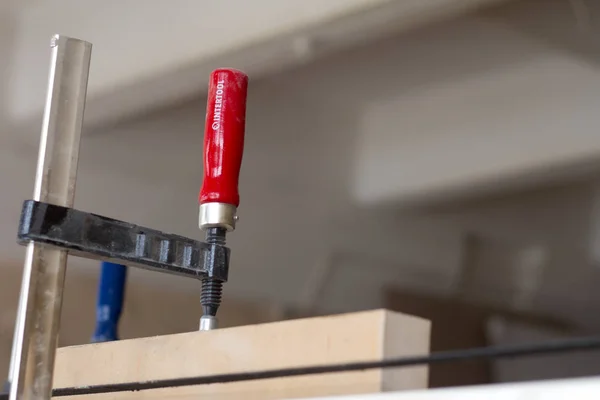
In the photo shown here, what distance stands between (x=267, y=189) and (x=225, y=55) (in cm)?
84

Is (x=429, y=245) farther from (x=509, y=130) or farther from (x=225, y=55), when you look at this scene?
(x=225, y=55)

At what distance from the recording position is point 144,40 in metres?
1.40

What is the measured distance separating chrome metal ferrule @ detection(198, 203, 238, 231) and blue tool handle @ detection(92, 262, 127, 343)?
418mm

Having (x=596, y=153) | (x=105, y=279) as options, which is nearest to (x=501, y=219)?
(x=596, y=153)

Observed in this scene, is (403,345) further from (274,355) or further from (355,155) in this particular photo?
(355,155)

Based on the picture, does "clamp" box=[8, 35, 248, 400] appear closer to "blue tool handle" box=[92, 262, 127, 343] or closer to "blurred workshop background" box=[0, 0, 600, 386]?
"blue tool handle" box=[92, 262, 127, 343]

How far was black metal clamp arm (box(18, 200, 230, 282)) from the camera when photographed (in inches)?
20.3

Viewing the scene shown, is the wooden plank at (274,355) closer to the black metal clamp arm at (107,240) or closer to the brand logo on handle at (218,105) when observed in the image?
the black metal clamp arm at (107,240)

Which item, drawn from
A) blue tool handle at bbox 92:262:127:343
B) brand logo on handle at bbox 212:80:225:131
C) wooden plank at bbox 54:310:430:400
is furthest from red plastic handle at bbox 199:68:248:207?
blue tool handle at bbox 92:262:127:343

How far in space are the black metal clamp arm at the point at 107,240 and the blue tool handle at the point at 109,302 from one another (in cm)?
43

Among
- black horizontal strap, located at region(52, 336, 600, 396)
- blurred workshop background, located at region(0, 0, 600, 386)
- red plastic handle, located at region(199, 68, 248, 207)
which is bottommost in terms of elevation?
black horizontal strap, located at region(52, 336, 600, 396)

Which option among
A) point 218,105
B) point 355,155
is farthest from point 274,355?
point 355,155

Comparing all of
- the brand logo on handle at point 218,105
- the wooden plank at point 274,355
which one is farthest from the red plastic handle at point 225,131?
the wooden plank at point 274,355

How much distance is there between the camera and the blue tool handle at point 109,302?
3.23 ft
